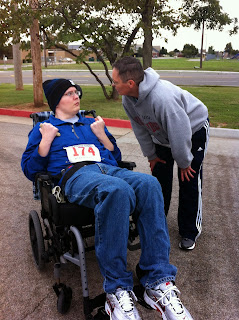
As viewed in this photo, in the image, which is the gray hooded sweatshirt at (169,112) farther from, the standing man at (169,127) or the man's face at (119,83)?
the man's face at (119,83)

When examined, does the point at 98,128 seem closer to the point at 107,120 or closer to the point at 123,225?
the point at 123,225

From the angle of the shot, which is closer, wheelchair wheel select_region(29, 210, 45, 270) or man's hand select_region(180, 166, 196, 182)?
wheelchair wheel select_region(29, 210, 45, 270)

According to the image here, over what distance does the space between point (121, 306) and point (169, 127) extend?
1356mm

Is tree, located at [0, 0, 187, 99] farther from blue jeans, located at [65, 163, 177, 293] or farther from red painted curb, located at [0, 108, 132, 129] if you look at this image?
blue jeans, located at [65, 163, 177, 293]

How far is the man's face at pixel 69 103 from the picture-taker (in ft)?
10.0

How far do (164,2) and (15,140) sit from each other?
233 inches

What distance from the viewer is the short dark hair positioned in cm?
275

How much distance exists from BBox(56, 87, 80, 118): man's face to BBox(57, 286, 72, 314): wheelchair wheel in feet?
4.73

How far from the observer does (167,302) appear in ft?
7.02

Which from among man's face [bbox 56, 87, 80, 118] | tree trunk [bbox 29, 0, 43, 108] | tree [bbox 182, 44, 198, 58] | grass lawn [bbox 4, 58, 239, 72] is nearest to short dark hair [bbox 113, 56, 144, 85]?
man's face [bbox 56, 87, 80, 118]

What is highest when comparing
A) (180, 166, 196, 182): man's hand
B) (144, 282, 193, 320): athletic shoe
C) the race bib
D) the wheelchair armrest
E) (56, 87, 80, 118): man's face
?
(56, 87, 80, 118): man's face

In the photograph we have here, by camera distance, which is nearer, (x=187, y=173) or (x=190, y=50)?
(x=187, y=173)

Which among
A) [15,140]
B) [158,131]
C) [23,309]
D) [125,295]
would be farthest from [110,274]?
[15,140]

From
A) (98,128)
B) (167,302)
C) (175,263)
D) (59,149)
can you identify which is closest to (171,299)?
(167,302)
